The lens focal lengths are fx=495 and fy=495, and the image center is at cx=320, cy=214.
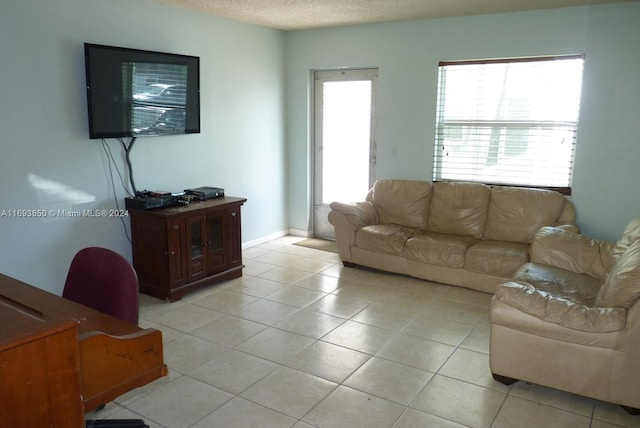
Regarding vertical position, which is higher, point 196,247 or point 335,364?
point 196,247

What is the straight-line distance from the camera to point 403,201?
5328mm

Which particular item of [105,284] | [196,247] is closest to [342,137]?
[196,247]

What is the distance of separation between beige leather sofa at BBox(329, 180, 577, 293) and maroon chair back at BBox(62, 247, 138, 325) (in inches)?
121

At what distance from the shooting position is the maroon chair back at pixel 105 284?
7.27 feet

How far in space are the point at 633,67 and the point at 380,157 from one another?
2593 mm

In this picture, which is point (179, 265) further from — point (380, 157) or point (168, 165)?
point (380, 157)

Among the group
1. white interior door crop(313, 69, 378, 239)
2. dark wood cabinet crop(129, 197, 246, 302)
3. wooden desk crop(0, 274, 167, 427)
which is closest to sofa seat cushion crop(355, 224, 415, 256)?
white interior door crop(313, 69, 378, 239)

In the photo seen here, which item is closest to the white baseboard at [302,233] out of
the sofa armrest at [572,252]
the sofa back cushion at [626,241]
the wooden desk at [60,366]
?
the sofa armrest at [572,252]

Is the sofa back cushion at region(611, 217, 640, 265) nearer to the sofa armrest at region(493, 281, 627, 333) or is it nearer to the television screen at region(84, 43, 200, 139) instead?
the sofa armrest at region(493, 281, 627, 333)

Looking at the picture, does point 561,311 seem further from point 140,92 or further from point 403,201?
point 140,92

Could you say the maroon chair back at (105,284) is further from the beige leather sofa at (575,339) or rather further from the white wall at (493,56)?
the white wall at (493,56)

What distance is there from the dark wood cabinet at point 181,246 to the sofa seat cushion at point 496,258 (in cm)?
228

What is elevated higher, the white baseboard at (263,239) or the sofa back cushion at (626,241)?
the sofa back cushion at (626,241)

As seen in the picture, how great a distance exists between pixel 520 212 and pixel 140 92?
11.9 ft
